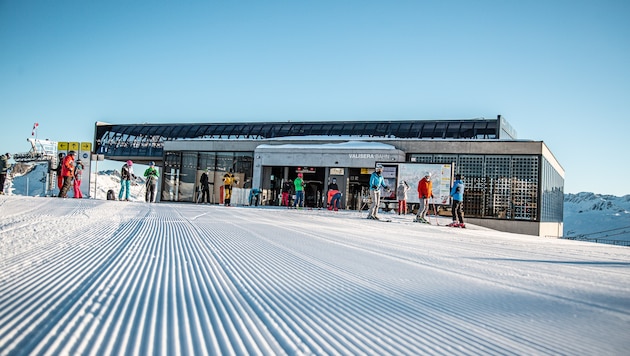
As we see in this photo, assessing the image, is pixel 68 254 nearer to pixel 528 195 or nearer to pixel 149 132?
pixel 528 195

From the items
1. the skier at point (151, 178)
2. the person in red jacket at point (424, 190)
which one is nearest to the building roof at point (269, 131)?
the skier at point (151, 178)

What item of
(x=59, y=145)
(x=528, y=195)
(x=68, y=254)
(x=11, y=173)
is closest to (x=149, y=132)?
(x=59, y=145)

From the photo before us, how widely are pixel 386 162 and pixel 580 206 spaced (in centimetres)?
5314

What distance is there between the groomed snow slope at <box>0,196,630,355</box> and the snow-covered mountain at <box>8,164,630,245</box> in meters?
46.7

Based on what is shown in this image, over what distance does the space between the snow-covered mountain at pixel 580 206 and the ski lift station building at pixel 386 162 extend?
58.8ft

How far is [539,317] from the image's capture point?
97.8 inches

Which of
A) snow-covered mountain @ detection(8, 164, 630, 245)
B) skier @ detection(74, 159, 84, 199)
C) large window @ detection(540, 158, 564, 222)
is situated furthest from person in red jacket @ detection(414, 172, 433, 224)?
snow-covered mountain @ detection(8, 164, 630, 245)

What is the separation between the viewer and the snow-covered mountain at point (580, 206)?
49.9 m

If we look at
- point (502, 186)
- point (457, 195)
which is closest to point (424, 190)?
point (457, 195)

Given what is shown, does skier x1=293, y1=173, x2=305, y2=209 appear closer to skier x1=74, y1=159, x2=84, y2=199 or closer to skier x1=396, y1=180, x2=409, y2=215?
skier x1=396, y1=180, x2=409, y2=215

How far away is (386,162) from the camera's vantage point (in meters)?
23.5

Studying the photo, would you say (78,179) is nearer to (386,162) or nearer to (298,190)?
(298,190)

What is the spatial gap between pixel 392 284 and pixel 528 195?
23.8m

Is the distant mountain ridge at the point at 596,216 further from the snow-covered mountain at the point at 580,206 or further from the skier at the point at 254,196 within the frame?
the skier at the point at 254,196
